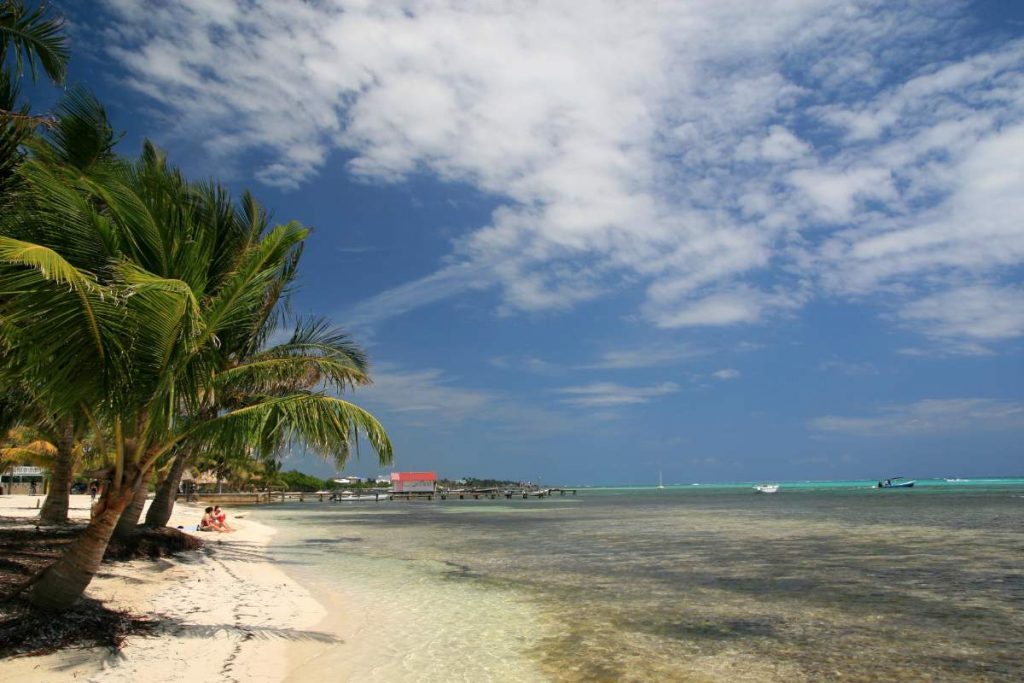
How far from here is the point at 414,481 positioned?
319 feet

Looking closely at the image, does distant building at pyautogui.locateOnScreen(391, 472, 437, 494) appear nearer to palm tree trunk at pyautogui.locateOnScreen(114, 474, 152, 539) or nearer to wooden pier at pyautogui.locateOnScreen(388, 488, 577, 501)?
wooden pier at pyautogui.locateOnScreen(388, 488, 577, 501)

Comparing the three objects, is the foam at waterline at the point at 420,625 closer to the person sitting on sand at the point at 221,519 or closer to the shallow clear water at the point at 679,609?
the shallow clear water at the point at 679,609

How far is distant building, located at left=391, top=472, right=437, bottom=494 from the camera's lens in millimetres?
95250

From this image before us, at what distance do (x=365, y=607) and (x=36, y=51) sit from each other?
28.8ft

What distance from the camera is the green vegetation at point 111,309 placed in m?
5.66

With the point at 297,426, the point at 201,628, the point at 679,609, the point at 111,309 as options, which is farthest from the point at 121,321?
the point at 679,609

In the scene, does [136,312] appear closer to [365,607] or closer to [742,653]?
[365,607]

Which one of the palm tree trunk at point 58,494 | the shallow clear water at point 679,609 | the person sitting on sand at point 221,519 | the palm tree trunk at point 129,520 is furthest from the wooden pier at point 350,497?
the palm tree trunk at point 129,520

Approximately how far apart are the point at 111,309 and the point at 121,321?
0.69 feet

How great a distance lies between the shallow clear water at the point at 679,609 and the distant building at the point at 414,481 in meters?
75.3

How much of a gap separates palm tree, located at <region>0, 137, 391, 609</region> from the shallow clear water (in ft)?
9.53

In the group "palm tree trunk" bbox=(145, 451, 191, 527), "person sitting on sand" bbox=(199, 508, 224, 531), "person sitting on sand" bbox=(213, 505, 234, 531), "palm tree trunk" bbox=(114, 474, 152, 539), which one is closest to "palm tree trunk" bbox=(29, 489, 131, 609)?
"palm tree trunk" bbox=(114, 474, 152, 539)

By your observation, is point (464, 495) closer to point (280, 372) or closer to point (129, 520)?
point (129, 520)

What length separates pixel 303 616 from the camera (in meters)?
9.60
